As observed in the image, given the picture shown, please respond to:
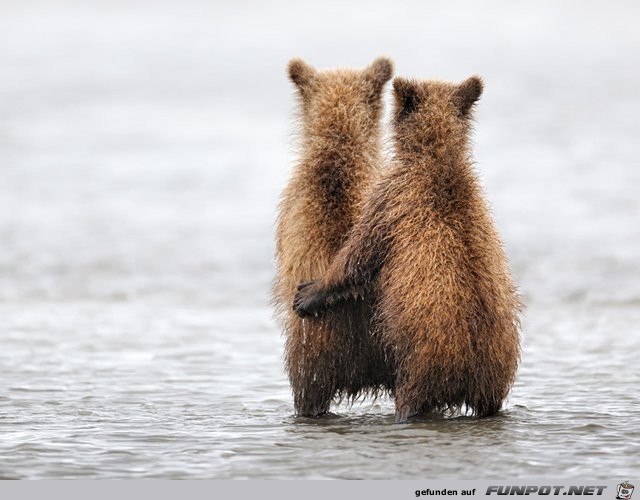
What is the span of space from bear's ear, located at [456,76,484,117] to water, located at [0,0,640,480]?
5.28 feet

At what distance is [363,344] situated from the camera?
281 inches

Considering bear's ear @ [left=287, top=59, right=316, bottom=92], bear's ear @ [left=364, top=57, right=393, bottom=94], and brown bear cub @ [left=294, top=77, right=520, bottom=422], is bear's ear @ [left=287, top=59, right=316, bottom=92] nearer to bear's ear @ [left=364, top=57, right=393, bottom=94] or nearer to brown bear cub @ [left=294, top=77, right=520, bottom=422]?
bear's ear @ [left=364, top=57, right=393, bottom=94]

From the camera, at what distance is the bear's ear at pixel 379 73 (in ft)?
25.1

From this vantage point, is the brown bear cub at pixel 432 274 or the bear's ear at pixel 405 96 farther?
the bear's ear at pixel 405 96

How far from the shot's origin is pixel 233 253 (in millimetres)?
15812

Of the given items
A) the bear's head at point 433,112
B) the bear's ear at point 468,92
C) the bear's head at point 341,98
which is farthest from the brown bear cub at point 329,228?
the bear's ear at point 468,92

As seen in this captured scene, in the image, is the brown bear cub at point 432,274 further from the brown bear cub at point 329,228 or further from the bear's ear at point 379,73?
the bear's ear at point 379,73

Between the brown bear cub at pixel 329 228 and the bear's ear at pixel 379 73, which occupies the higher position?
the bear's ear at pixel 379 73

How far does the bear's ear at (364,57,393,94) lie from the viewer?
765 centimetres

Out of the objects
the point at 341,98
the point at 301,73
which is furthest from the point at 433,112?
the point at 301,73

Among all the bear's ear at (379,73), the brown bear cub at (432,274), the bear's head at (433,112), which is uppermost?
the bear's ear at (379,73)

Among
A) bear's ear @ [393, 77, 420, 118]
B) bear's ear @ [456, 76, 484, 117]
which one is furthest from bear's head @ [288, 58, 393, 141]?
bear's ear @ [456, 76, 484, 117]

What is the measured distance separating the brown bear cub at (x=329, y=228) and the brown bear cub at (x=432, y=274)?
19 centimetres

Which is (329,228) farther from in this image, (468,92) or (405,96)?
(468,92)
